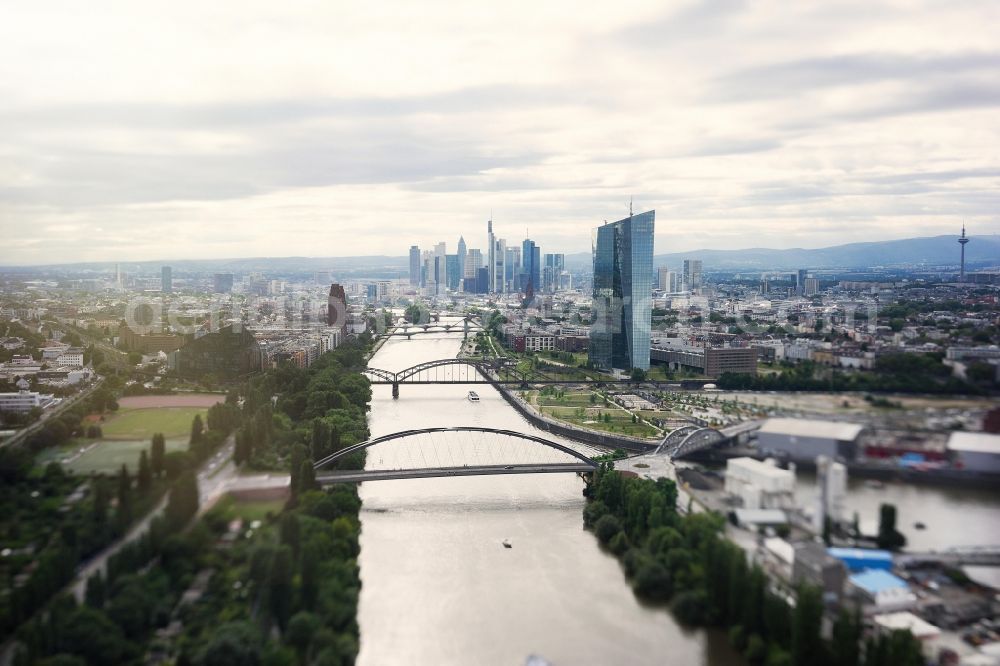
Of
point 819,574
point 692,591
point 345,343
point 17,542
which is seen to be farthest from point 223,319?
point 819,574

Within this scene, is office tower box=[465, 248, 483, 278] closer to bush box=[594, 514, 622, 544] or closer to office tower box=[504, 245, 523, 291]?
office tower box=[504, 245, 523, 291]

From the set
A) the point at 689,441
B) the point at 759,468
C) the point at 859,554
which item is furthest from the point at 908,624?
the point at 689,441

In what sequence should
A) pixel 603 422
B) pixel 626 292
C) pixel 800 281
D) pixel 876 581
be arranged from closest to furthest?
pixel 876 581 < pixel 603 422 < pixel 626 292 < pixel 800 281

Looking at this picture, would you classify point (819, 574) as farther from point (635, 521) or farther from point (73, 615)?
point (73, 615)

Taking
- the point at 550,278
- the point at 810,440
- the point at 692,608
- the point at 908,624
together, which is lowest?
the point at 692,608

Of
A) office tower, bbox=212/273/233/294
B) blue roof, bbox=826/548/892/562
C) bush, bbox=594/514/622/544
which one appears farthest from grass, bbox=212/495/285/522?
office tower, bbox=212/273/233/294

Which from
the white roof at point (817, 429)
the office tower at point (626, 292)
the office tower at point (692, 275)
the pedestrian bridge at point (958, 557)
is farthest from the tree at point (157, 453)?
the office tower at point (692, 275)

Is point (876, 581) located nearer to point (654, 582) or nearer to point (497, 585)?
→ point (654, 582)
